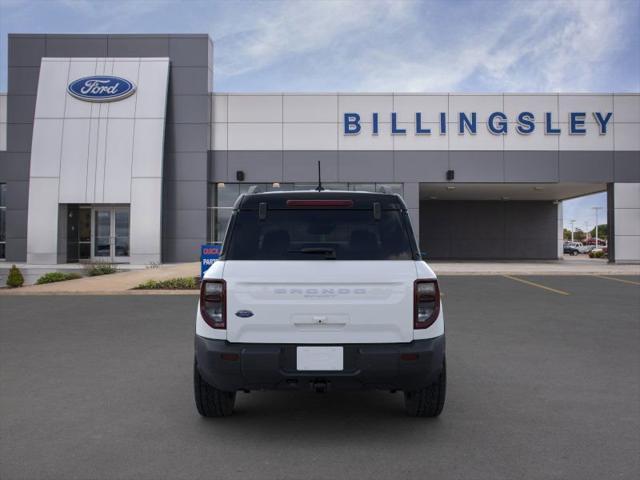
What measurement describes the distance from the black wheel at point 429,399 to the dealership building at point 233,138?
21.3m

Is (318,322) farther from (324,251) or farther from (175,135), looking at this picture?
(175,135)

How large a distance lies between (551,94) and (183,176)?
1848cm

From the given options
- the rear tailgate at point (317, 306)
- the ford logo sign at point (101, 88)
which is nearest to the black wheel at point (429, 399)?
the rear tailgate at point (317, 306)

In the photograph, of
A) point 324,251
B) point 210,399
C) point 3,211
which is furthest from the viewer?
point 3,211

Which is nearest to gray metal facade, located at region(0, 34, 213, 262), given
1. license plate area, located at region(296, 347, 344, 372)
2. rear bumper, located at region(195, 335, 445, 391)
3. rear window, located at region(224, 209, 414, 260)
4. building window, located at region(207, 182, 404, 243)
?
building window, located at region(207, 182, 404, 243)

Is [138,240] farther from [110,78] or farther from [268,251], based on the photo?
[268,251]

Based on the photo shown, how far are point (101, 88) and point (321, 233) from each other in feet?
81.1

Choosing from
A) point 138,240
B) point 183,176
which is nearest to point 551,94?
point 183,176

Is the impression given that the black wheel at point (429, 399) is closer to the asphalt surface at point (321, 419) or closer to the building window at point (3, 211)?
the asphalt surface at point (321, 419)

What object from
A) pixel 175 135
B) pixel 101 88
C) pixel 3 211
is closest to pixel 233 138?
pixel 175 135

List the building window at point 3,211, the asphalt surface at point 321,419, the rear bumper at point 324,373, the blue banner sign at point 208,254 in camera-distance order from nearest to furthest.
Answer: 1. the asphalt surface at point 321,419
2. the rear bumper at point 324,373
3. the blue banner sign at point 208,254
4. the building window at point 3,211

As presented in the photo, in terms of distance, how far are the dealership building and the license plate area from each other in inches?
863

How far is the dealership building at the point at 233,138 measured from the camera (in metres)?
25.2

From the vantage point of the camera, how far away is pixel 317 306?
3.66 metres
